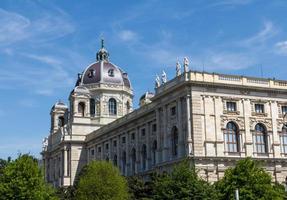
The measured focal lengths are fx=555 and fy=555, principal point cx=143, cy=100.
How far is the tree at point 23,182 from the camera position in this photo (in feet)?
171

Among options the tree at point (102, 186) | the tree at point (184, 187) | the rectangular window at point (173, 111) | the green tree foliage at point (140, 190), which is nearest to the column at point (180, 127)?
the rectangular window at point (173, 111)

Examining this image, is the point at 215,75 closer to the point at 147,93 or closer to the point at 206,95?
the point at 206,95

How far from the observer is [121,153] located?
88.0 m

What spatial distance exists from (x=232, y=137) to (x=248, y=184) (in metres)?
13.5

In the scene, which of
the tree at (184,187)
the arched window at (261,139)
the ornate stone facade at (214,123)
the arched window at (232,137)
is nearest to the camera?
the tree at (184,187)

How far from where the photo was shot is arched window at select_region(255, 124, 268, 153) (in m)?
65.1

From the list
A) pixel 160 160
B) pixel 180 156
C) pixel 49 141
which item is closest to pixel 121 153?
pixel 160 160

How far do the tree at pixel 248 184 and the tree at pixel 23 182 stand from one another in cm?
1692

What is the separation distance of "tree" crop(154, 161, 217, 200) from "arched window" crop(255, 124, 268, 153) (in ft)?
55.5

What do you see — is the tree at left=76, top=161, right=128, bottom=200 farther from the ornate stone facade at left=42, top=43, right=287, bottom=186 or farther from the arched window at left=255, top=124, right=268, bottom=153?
the arched window at left=255, top=124, right=268, bottom=153

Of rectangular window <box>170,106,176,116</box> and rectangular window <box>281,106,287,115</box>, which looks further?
rectangular window <box>281,106,287,115</box>

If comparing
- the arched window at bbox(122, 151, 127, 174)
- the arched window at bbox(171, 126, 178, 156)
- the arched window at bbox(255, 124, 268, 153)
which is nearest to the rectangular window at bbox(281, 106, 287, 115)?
the arched window at bbox(255, 124, 268, 153)

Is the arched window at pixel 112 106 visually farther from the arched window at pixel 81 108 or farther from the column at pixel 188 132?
the column at pixel 188 132

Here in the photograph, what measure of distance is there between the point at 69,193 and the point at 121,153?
71.0 feet
